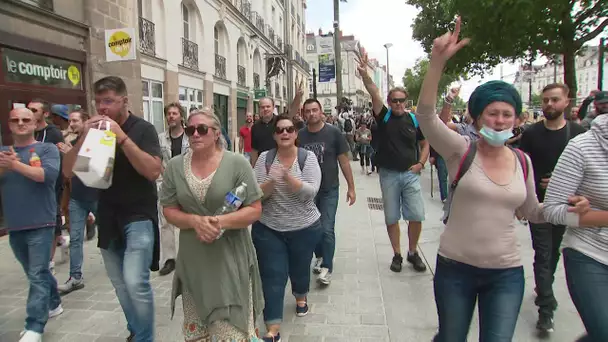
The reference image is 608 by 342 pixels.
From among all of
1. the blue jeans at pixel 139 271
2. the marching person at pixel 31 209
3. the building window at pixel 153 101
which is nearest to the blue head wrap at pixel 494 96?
the blue jeans at pixel 139 271

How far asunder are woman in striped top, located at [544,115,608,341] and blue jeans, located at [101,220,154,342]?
7.90ft

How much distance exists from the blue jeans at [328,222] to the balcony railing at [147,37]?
10379 mm

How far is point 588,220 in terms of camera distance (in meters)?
2.17

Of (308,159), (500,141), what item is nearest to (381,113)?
(308,159)

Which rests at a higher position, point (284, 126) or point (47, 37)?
point (47, 37)

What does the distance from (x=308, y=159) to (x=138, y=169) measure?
1366mm

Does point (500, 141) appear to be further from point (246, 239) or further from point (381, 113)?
point (381, 113)

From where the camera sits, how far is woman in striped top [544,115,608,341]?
7.07 feet

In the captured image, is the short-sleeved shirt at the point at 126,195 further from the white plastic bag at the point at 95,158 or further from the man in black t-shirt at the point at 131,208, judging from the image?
the white plastic bag at the point at 95,158

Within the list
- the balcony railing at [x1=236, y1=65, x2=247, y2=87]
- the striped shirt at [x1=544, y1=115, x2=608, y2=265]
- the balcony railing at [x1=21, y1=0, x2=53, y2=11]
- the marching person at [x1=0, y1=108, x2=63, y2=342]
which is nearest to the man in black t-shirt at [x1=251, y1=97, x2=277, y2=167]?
the marching person at [x1=0, y1=108, x2=63, y2=342]

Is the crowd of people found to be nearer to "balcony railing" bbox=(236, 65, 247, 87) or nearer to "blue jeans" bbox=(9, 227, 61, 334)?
"blue jeans" bbox=(9, 227, 61, 334)

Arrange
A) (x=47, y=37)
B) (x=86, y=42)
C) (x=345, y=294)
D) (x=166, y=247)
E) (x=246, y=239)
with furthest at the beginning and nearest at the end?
(x=86, y=42), (x=47, y=37), (x=166, y=247), (x=345, y=294), (x=246, y=239)

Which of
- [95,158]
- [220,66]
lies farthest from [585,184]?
[220,66]

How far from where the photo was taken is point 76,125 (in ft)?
15.3
